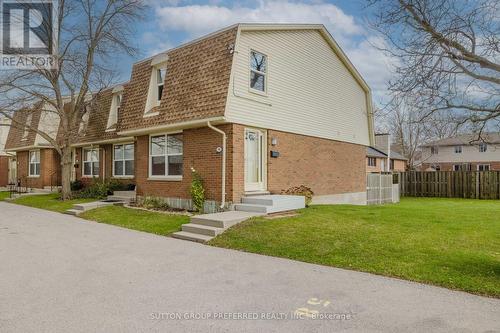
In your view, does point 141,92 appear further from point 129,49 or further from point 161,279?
point 161,279

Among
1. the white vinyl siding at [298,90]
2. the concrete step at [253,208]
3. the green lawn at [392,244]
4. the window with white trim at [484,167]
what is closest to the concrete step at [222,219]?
the green lawn at [392,244]

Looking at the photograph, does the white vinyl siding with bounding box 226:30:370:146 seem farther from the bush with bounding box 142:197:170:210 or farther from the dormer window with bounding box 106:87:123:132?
the dormer window with bounding box 106:87:123:132

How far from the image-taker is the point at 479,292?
16.8 feet

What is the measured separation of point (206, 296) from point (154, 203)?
9713 mm

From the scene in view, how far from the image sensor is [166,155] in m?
14.0

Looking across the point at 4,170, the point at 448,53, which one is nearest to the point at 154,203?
the point at 448,53

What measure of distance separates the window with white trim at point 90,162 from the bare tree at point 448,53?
59.4 feet

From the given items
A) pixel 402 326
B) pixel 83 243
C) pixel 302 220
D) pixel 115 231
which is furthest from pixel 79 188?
pixel 402 326

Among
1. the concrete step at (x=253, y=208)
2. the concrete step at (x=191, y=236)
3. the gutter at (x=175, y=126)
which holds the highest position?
the gutter at (x=175, y=126)

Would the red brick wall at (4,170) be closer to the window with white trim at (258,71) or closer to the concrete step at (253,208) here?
the window with white trim at (258,71)

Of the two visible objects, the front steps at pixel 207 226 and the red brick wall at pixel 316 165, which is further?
the red brick wall at pixel 316 165

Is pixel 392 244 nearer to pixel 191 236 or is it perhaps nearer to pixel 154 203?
pixel 191 236

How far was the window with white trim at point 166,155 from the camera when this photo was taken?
13.5m

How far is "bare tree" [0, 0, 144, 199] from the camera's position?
56.1 ft
